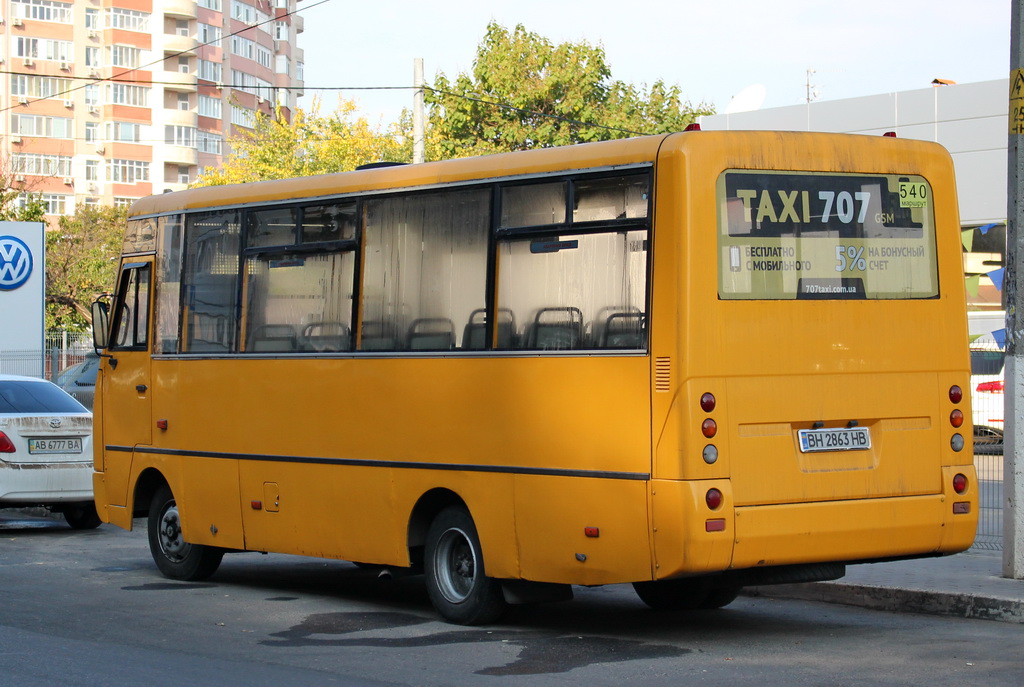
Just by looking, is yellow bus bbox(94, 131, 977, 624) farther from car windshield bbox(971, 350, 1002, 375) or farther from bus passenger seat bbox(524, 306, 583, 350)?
car windshield bbox(971, 350, 1002, 375)

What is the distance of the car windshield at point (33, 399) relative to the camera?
16.3m

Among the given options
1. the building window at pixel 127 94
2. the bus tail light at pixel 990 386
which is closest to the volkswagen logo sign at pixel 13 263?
the bus tail light at pixel 990 386

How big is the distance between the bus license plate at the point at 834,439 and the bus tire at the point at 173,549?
565cm

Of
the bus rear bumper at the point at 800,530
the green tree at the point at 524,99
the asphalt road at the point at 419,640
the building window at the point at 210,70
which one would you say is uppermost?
the building window at the point at 210,70

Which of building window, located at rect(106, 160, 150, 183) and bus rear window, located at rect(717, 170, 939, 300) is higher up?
building window, located at rect(106, 160, 150, 183)

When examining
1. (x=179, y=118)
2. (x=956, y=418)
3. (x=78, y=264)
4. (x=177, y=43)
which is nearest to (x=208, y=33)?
(x=177, y=43)

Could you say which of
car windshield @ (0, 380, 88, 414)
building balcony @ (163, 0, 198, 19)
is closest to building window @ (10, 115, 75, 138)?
building balcony @ (163, 0, 198, 19)

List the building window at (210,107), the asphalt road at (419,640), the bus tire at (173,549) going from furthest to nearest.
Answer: the building window at (210,107) → the bus tire at (173,549) → the asphalt road at (419,640)

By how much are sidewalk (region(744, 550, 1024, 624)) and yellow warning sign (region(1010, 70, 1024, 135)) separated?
11.1ft

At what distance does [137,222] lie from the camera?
13.0m

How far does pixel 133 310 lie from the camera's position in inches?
505

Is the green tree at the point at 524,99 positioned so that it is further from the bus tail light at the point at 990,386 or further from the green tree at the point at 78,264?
the bus tail light at the point at 990,386

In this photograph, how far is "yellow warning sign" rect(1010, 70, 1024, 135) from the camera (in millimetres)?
11211

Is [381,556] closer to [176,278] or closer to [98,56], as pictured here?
[176,278]
